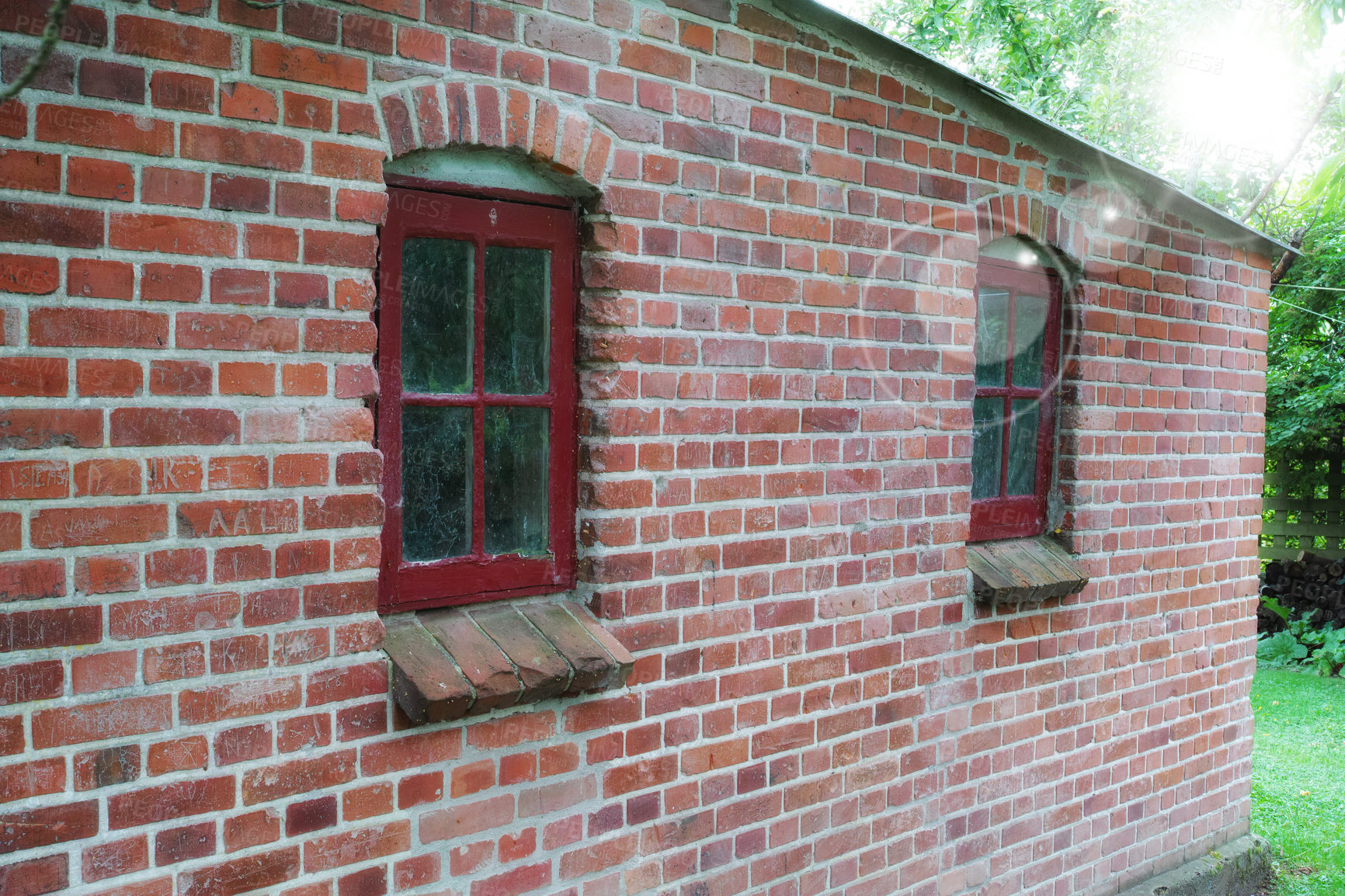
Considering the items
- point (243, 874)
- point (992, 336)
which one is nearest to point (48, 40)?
point (243, 874)

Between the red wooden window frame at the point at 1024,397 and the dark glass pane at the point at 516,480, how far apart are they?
2.02 m

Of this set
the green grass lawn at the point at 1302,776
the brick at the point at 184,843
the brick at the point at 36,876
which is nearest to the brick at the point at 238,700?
the brick at the point at 184,843

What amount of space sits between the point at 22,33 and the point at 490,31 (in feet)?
3.32

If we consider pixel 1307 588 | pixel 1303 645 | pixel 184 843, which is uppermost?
pixel 184 843

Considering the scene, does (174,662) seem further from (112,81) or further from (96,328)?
(112,81)

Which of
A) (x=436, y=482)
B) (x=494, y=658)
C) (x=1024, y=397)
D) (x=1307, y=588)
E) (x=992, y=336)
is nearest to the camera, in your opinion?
(x=494, y=658)

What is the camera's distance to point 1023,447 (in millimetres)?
4137

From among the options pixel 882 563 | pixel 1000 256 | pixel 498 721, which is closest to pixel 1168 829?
pixel 882 563

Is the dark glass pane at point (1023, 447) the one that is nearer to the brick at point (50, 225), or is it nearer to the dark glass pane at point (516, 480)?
the dark glass pane at point (516, 480)

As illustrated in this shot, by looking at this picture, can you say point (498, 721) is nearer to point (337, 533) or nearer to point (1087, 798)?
point (337, 533)

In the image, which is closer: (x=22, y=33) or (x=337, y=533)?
(x=22, y=33)

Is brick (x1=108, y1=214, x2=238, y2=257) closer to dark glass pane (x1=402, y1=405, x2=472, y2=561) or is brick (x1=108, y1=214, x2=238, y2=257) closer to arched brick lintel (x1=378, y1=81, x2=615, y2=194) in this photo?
arched brick lintel (x1=378, y1=81, x2=615, y2=194)

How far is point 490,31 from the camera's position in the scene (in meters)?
2.43

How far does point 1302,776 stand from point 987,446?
452cm
